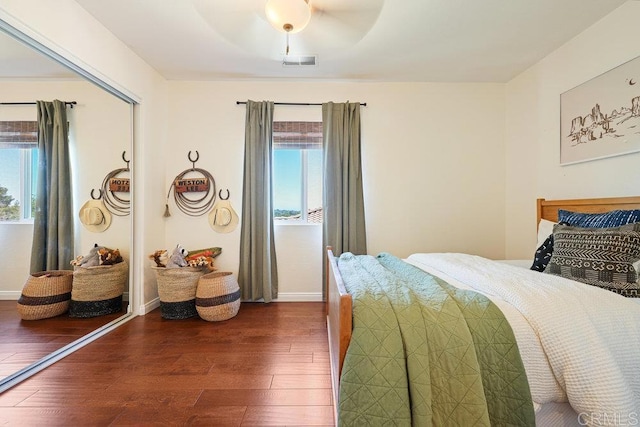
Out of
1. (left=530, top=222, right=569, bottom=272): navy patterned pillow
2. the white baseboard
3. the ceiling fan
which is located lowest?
the white baseboard

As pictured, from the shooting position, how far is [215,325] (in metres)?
2.27

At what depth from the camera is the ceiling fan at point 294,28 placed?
1574 millimetres

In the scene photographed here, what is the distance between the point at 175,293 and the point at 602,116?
154 inches

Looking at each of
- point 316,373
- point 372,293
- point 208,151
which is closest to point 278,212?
point 208,151

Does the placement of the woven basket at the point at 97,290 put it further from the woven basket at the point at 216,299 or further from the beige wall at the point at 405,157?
the woven basket at the point at 216,299

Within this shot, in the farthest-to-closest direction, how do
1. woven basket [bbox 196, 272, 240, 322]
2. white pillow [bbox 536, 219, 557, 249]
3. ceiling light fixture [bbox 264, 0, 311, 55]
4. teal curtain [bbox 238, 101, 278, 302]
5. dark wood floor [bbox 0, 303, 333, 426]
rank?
1. teal curtain [bbox 238, 101, 278, 302]
2. woven basket [bbox 196, 272, 240, 322]
3. white pillow [bbox 536, 219, 557, 249]
4. ceiling light fixture [bbox 264, 0, 311, 55]
5. dark wood floor [bbox 0, 303, 333, 426]

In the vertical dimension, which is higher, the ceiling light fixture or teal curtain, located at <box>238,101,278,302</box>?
the ceiling light fixture

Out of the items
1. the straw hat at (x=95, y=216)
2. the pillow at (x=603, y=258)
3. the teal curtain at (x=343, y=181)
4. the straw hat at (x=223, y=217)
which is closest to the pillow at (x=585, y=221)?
the pillow at (x=603, y=258)

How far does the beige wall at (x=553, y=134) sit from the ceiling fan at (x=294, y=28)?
6.04ft

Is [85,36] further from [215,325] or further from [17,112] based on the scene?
[215,325]

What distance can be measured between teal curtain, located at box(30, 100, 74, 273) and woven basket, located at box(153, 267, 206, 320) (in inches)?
27.3

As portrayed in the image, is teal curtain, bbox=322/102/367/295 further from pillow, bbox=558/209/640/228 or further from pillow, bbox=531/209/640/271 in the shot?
pillow, bbox=558/209/640/228

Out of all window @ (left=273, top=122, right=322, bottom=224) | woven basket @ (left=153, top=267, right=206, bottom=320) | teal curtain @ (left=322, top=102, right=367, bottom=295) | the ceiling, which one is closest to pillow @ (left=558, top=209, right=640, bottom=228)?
the ceiling

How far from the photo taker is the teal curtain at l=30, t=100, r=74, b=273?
1754 mm
